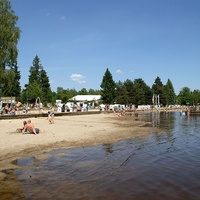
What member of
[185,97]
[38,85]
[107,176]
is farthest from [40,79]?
[107,176]

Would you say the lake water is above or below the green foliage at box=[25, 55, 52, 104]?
below

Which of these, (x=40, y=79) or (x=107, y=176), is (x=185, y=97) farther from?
(x=107, y=176)

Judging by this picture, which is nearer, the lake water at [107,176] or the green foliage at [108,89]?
the lake water at [107,176]

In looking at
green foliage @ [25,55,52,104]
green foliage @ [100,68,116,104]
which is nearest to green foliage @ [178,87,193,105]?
green foliage @ [100,68,116,104]

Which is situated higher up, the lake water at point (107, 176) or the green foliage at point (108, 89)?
the green foliage at point (108, 89)

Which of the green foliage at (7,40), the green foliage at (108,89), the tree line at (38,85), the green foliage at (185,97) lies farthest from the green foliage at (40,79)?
the green foliage at (185,97)

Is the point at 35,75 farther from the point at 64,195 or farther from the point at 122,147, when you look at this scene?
the point at 64,195

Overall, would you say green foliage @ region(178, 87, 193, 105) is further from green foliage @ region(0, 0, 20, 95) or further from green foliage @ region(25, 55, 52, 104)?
green foliage @ region(0, 0, 20, 95)

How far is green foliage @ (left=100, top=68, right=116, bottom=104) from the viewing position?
86.6m

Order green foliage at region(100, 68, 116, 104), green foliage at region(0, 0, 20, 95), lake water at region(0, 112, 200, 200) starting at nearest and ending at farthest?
lake water at region(0, 112, 200, 200)
green foliage at region(0, 0, 20, 95)
green foliage at region(100, 68, 116, 104)

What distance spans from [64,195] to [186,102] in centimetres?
13187

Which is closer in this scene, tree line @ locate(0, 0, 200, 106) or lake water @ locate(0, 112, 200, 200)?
lake water @ locate(0, 112, 200, 200)

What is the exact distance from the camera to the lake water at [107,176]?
21.4ft

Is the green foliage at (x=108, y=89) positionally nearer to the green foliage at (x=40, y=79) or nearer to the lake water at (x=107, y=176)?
the green foliage at (x=40, y=79)
